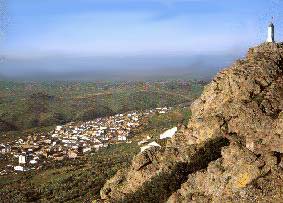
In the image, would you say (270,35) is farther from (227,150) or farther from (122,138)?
(122,138)

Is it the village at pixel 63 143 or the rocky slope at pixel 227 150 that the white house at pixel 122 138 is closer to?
the village at pixel 63 143

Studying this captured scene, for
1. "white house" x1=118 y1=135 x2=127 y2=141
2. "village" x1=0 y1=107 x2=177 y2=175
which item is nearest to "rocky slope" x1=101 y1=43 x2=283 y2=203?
"village" x1=0 y1=107 x2=177 y2=175

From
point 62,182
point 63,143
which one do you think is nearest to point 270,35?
point 62,182

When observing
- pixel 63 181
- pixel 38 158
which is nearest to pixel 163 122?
pixel 38 158

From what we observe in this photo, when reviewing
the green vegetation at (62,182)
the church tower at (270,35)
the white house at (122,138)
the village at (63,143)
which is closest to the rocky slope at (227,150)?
the church tower at (270,35)

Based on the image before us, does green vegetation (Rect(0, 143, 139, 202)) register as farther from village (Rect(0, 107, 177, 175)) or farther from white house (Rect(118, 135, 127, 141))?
white house (Rect(118, 135, 127, 141))
